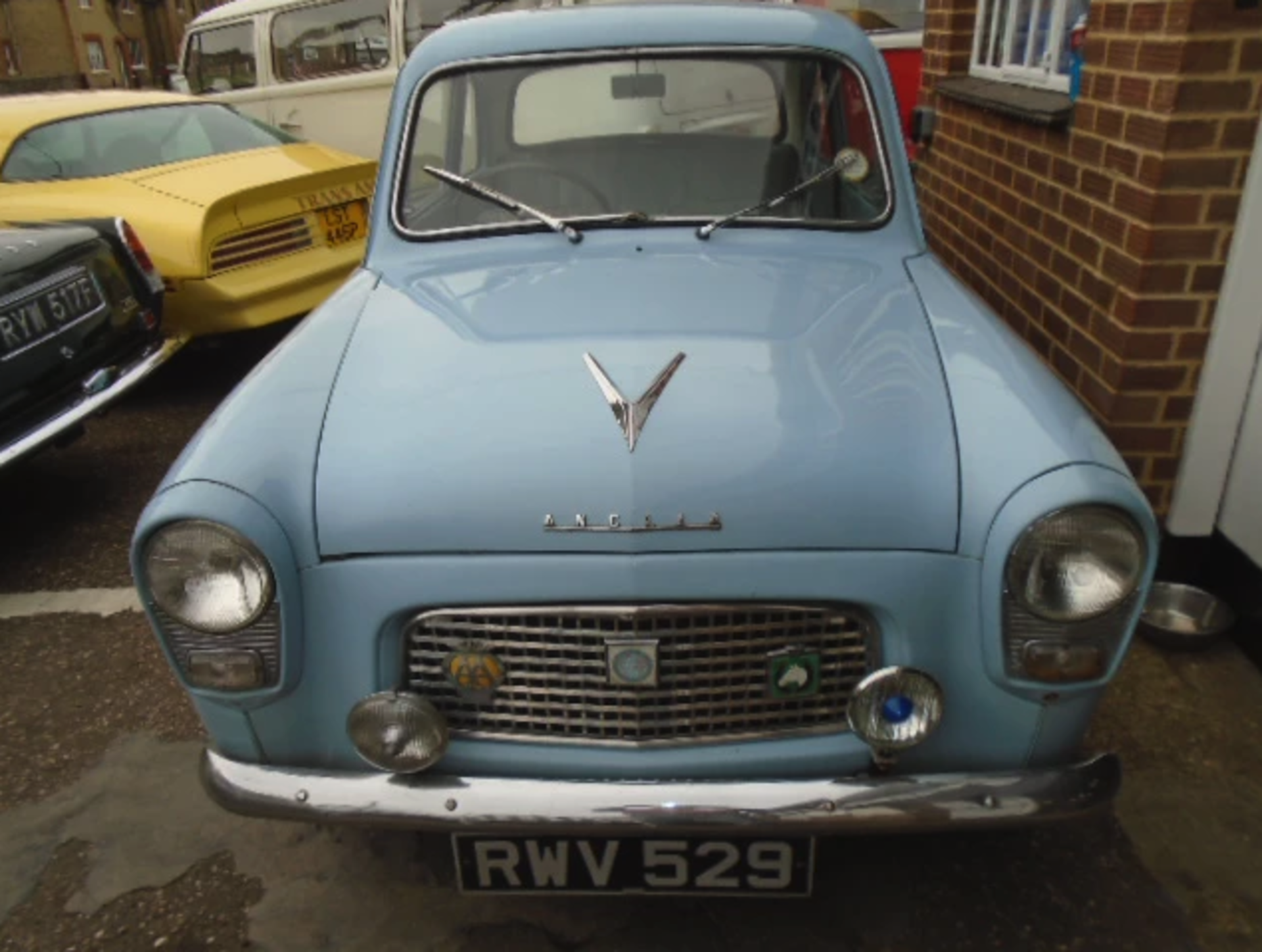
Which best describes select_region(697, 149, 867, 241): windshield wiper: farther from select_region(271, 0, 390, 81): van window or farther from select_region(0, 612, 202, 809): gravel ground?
select_region(271, 0, 390, 81): van window

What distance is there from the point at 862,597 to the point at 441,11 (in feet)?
22.7

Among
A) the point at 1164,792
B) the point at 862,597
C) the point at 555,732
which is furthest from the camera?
the point at 1164,792

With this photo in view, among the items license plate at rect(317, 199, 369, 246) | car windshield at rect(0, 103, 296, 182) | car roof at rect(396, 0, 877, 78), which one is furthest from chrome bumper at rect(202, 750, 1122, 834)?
car windshield at rect(0, 103, 296, 182)

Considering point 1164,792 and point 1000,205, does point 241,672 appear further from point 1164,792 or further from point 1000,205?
point 1000,205

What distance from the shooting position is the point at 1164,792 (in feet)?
7.95

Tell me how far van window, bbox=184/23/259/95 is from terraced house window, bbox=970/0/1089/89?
5.86m

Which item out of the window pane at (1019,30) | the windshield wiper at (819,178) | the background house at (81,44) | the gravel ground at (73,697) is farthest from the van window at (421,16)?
the background house at (81,44)

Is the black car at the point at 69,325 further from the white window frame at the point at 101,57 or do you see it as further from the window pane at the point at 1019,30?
the white window frame at the point at 101,57

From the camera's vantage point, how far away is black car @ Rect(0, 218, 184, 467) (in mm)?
3590

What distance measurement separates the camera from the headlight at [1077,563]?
1.66 m

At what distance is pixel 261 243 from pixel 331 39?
3341 mm

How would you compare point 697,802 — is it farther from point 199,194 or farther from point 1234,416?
point 199,194

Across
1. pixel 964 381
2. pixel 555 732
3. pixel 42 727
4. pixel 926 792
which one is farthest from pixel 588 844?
pixel 42 727

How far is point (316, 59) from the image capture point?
7820 mm
